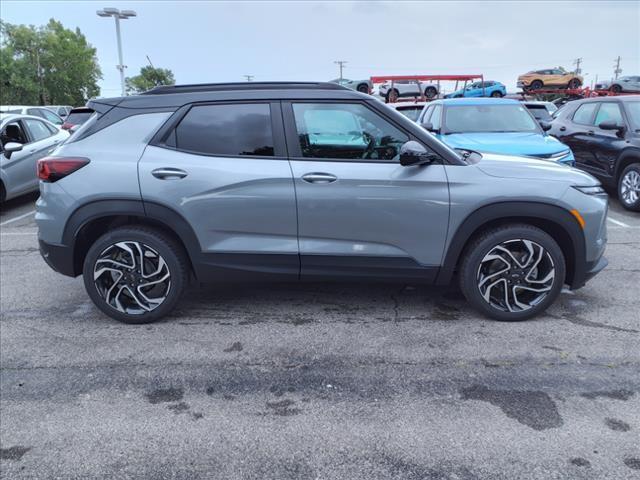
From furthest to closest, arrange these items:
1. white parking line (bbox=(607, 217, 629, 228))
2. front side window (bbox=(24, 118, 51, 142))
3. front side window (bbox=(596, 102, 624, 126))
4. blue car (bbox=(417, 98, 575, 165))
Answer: front side window (bbox=(24, 118, 51, 142)) → front side window (bbox=(596, 102, 624, 126)) → white parking line (bbox=(607, 217, 629, 228)) → blue car (bbox=(417, 98, 575, 165))

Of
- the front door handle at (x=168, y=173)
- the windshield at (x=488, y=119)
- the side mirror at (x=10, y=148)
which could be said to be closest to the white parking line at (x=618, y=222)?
the windshield at (x=488, y=119)

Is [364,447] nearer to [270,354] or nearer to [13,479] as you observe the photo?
[270,354]

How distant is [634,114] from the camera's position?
25.4 ft

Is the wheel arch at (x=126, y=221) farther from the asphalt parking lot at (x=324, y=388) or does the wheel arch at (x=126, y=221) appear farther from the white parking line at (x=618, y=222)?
the white parking line at (x=618, y=222)

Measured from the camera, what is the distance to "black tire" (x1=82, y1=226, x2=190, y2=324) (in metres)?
3.78

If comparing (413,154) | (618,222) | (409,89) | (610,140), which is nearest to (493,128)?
(610,140)

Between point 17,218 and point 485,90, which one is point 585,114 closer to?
point 17,218

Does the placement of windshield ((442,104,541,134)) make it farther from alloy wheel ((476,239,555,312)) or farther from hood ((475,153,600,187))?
alloy wheel ((476,239,555,312))

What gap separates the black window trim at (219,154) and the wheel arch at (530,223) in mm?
1428

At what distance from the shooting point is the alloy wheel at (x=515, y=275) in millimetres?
3693

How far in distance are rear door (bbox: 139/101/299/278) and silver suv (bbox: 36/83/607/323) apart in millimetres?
10

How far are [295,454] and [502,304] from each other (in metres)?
2.12

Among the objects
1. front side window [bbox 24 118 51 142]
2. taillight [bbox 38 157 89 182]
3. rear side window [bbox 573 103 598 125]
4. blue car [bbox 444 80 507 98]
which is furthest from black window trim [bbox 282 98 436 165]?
blue car [bbox 444 80 507 98]

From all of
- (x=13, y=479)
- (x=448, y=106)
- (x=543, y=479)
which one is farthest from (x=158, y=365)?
(x=448, y=106)
